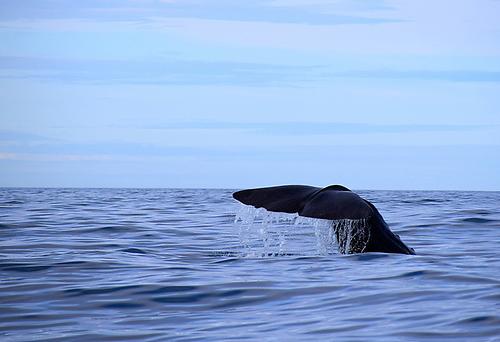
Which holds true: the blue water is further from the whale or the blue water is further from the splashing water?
the whale

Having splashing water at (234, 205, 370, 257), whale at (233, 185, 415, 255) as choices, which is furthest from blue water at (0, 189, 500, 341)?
whale at (233, 185, 415, 255)

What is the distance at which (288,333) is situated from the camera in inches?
227

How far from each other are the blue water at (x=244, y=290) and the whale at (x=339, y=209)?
7.0 inches

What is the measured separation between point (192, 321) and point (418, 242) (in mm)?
6819

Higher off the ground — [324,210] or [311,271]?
[324,210]

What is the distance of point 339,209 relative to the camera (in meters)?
8.26

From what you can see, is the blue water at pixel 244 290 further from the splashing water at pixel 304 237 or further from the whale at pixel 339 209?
the whale at pixel 339 209

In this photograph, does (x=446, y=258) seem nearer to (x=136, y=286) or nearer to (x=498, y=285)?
(x=498, y=285)

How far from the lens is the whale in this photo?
8.30m

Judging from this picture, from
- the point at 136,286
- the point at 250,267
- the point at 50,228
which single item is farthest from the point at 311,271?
the point at 50,228

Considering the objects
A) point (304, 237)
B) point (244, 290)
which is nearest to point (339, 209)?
point (244, 290)

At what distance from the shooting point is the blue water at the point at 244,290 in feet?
19.5

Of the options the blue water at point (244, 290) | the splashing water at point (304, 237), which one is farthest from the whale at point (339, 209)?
the blue water at point (244, 290)

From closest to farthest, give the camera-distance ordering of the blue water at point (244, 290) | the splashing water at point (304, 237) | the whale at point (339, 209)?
the blue water at point (244, 290), the whale at point (339, 209), the splashing water at point (304, 237)
